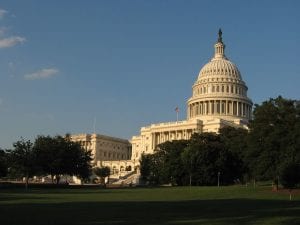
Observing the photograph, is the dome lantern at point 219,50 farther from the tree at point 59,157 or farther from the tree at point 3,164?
the tree at point 3,164

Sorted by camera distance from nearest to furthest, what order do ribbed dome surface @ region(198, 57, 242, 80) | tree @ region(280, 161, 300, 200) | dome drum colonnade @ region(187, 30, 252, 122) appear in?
tree @ region(280, 161, 300, 200)
dome drum colonnade @ region(187, 30, 252, 122)
ribbed dome surface @ region(198, 57, 242, 80)

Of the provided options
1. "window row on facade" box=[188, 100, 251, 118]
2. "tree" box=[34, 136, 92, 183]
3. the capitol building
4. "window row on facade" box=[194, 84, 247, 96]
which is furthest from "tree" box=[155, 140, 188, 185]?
"window row on facade" box=[194, 84, 247, 96]

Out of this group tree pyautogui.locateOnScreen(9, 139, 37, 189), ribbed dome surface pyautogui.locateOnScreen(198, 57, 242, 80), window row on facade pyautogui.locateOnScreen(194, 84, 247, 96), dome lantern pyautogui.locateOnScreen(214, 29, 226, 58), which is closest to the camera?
tree pyautogui.locateOnScreen(9, 139, 37, 189)

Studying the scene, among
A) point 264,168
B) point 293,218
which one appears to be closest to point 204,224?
point 293,218

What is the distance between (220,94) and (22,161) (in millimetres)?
92866

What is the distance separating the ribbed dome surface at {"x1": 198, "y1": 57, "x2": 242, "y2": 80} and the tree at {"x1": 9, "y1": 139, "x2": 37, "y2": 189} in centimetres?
9572

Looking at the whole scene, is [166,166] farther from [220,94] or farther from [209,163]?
[220,94]

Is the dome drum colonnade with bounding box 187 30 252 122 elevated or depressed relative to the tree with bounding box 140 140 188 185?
elevated

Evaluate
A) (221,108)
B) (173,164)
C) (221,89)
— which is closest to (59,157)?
(173,164)

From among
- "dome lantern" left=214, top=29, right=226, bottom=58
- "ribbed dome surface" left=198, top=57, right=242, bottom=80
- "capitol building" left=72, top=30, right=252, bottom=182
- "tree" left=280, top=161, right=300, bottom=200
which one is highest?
"dome lantern" left=214, top=29, right=226, bottom=58

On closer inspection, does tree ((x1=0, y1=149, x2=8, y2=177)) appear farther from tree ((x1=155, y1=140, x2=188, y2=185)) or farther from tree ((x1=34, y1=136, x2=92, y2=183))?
tree ((x1=155, y1=140, x2=188, y2=185))

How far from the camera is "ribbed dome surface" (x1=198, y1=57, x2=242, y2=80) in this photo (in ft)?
595

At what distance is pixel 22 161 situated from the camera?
95438 millimetres

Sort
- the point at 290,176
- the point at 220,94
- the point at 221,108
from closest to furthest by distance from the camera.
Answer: the point at 290,176
the point at 221,108
the point at 220,94
